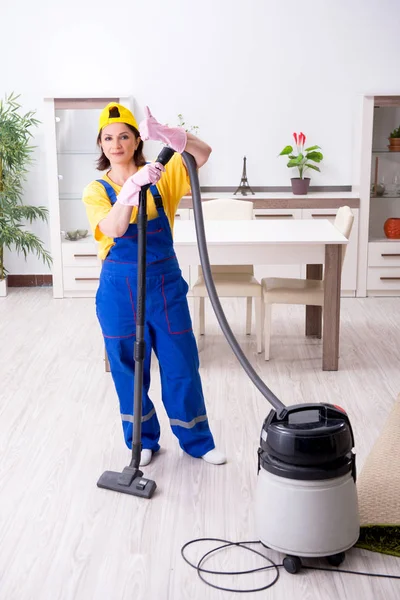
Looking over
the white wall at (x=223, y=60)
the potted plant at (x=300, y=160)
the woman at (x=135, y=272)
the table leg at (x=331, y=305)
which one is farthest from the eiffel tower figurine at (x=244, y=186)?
the woman at (x=135, y=272)

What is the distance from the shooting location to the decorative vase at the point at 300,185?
5523mm

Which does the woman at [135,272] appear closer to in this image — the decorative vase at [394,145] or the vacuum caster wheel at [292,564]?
the vacuum caster wheel at [292,564]

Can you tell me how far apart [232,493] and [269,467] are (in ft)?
1.69

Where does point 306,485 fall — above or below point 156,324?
below

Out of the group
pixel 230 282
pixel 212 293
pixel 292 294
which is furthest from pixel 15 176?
pixel 212 293

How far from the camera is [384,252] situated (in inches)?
214

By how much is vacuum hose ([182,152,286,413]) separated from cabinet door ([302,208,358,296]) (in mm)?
2996

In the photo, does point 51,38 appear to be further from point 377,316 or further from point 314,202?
point 377,316

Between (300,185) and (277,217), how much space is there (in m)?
0.31

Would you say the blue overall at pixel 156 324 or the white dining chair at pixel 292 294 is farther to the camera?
the white dining chair at pixel 292 294

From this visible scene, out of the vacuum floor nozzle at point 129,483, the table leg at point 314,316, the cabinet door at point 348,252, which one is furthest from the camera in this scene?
the cabinet door at point 348,252

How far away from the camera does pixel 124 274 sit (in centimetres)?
265

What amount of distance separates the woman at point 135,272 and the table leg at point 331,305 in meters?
1.24

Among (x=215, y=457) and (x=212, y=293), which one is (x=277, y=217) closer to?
(x=215, y=457)
